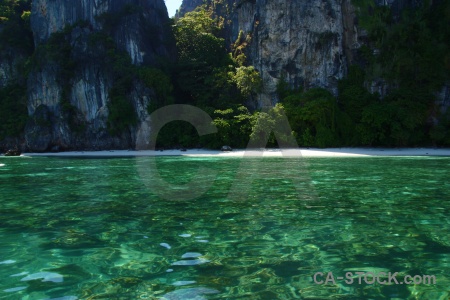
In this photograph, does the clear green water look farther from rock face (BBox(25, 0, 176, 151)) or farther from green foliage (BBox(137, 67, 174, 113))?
rock face (BBox(25, 0, 176, 151))

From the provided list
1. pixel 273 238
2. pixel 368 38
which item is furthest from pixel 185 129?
pixel 273 238

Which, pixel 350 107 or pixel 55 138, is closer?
pixel 350 107

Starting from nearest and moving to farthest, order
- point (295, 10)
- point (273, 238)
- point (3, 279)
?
1. point (3, 279)
2. point (273, 238)
3. point (295, 10)

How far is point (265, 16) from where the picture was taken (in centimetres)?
3716

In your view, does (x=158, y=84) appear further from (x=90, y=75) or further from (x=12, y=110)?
(x=12, y=110)

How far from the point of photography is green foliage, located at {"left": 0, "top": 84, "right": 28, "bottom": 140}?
38.8 metres

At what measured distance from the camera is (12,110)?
133ft

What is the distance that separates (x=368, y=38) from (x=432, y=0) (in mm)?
7100

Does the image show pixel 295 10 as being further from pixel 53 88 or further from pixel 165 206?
pixel 165 206

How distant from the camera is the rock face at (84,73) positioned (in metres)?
36.9

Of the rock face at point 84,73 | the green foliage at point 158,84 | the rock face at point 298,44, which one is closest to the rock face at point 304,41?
the rock face at point 298,44

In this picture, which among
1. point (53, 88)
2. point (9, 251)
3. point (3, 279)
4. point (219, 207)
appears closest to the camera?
point (3, 279)

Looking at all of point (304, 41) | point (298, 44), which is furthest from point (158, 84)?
point (304, 41)

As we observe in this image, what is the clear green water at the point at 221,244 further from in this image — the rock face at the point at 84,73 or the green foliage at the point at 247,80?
the rock face at the point at 84,73
